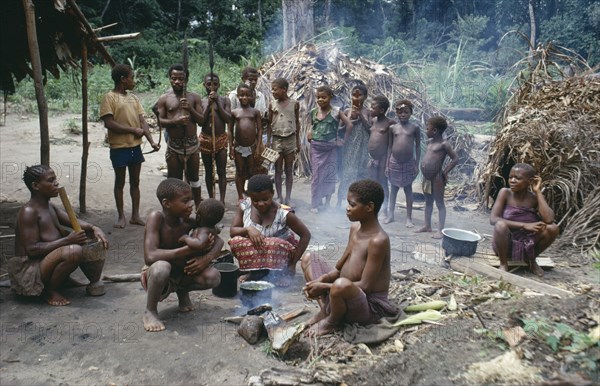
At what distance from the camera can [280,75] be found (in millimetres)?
9680

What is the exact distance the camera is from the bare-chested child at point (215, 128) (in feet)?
20.1

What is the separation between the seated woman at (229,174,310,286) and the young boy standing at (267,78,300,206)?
2397 millimetres

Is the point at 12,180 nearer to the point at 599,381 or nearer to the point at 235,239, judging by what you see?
the point at 235,239

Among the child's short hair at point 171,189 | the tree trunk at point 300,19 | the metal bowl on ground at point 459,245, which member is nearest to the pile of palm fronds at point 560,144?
the metal bowl on ground at point 459,245

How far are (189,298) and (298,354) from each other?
116 cm

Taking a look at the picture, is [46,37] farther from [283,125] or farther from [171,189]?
[171,189]

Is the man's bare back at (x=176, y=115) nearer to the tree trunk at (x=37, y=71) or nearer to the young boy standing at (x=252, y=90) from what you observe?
the young boy standing at (x=252, y=90)

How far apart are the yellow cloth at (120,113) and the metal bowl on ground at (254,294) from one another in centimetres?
275

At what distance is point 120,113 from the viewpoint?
5723 mm

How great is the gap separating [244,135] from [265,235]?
7.91 feet

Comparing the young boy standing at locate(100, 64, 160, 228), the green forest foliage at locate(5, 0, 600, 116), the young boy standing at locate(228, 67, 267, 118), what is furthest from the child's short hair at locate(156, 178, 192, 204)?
the green forest foliage at locate(5, 0, 600, 116)

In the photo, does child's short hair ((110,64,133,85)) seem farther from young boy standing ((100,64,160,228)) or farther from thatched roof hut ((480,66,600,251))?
thatched roof hut ((480,66,600,251))

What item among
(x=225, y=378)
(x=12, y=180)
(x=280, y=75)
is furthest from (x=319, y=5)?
(x=225, y=378)

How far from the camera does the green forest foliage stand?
1673 centimetres
